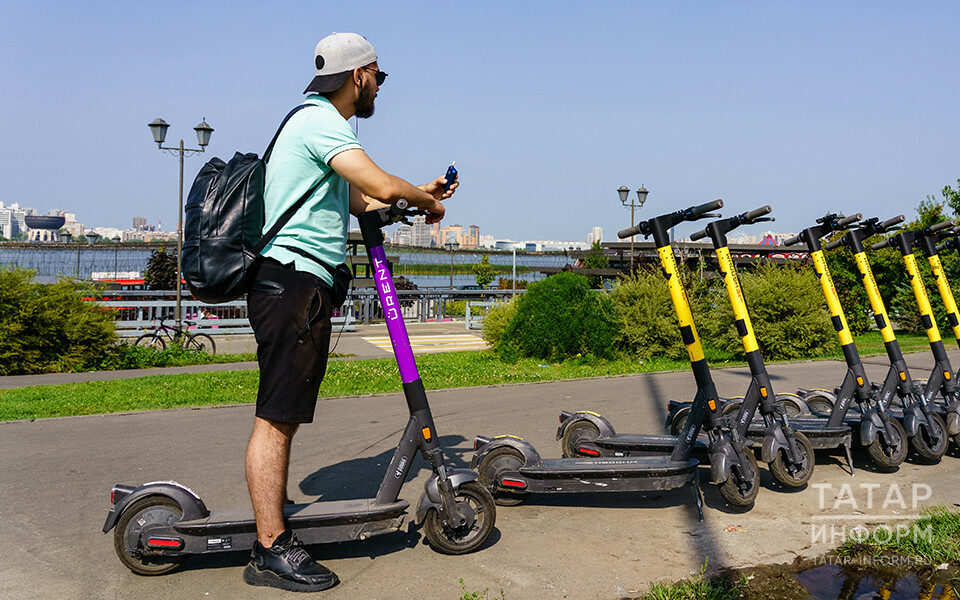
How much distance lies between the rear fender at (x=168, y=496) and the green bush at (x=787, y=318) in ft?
37.2

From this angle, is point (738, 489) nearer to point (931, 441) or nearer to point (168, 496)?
point (931, 441)

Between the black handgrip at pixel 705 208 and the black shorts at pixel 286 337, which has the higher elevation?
the black handgrip at pixel 705 208

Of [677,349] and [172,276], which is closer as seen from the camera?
[677,349]

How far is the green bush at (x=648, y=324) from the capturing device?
12.9 m

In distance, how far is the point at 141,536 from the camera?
3.29 m

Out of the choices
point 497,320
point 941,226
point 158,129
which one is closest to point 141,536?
point 941,226

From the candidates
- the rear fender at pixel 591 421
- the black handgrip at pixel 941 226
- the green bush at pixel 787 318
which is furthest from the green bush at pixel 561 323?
the rear fender at pixel 591 421

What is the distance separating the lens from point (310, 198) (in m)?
3.28

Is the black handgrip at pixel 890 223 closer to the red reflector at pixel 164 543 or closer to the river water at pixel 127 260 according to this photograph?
the red reflector at pixel 164 543

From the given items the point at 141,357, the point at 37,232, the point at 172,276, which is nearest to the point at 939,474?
the point at 141,357

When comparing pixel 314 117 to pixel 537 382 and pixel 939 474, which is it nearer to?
pixel 939 474

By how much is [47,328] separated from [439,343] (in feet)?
29.5

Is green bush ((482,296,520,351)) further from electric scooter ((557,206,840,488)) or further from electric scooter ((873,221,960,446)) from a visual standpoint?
electric scooter ((557,206,840,488))

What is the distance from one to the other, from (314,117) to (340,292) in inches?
32.0
